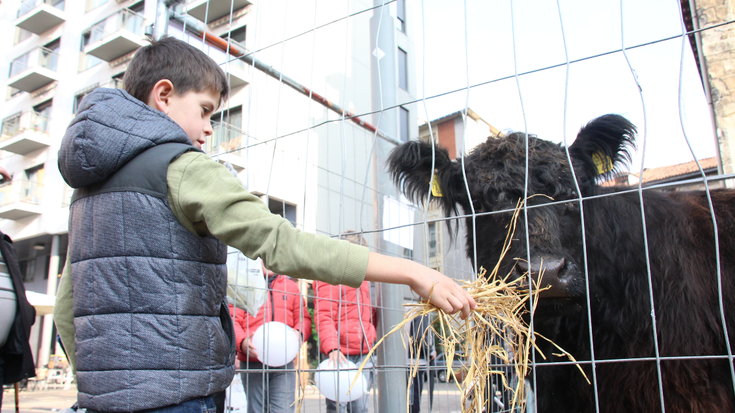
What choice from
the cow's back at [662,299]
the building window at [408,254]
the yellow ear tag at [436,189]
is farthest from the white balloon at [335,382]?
the cow's back at [662,299]

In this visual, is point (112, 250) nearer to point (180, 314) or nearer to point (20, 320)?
point (180, 314)

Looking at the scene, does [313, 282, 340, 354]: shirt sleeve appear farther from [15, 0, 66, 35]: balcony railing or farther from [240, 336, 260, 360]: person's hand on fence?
[15, 0, 66, 35]: balcony railing

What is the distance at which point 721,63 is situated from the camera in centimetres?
449

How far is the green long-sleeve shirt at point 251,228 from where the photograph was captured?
1.21 meters

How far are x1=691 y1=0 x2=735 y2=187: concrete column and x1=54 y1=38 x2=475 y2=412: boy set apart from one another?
4.27m

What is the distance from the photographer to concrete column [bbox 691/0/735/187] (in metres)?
4.31

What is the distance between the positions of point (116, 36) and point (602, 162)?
2222cm

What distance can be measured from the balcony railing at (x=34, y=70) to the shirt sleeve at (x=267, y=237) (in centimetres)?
2619

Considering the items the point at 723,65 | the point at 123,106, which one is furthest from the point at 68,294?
the point at 723,65

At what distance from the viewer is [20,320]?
2.12 metres

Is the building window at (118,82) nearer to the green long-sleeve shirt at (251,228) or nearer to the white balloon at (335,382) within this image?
the green long-sleeve shirt at (251,228)

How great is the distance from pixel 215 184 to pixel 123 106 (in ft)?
1.19

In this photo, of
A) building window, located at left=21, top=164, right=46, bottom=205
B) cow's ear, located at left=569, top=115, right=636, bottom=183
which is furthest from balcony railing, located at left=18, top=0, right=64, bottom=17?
cow's ear, located at left=569, top=115, right=636, bottom=183

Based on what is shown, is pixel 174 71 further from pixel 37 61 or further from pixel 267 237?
pixel 37 61
